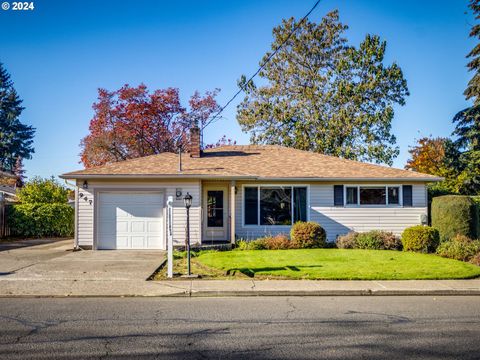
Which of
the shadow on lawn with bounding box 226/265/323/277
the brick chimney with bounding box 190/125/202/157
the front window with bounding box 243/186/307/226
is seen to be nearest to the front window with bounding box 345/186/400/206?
the front window with bounding box 243/186/307/226

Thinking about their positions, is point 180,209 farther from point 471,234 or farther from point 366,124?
point 366,124

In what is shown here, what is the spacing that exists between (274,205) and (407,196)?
17.9 feet

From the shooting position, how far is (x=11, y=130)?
54719 millimetres

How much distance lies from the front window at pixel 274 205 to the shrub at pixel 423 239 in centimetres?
416

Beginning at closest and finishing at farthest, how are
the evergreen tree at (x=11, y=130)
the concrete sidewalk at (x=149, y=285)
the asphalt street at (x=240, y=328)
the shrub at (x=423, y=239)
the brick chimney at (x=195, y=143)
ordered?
the asphalt street at (x=240, y=328)
the concrete sidewalk at (x=149, y=285)
the shrub at (x=423, y=239)
the brick chimney at (x=195, y=143)
the evergreen tree at (x=11, y=130)

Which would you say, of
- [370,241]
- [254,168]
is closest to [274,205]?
[254,168]

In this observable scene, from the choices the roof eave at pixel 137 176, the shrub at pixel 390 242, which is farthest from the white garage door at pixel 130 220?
the shrub at pixel 390 242

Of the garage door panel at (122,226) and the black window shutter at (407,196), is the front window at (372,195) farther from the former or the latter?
the garage door panel at (122,226)

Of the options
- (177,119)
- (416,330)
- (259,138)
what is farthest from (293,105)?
(416,330)

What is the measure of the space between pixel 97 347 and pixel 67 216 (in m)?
18.3

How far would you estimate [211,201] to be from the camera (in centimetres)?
1762

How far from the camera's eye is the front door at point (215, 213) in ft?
57.3

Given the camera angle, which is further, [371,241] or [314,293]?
[371,241]

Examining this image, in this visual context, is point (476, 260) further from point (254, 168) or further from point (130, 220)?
point (130, 220)
